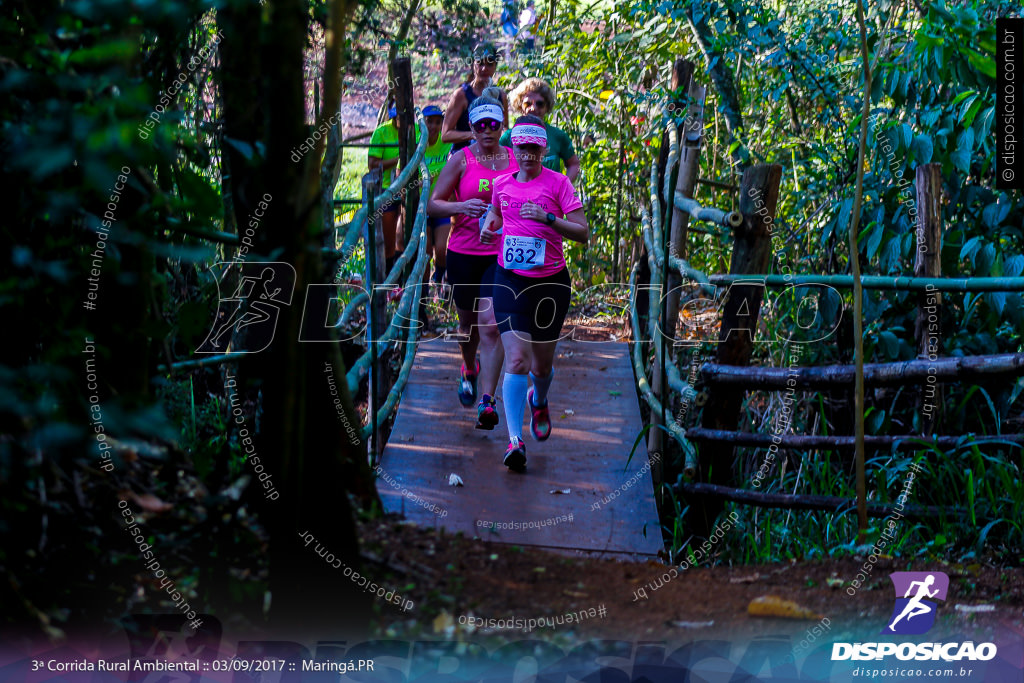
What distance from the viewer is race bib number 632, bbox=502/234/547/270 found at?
3.81 metres

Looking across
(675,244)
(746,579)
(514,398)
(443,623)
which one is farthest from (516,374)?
(443,623)

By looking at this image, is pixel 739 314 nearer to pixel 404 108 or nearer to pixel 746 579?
pixel 746 579

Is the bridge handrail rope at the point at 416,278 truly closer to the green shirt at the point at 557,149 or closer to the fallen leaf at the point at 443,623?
the green shirt at the point at 557,149

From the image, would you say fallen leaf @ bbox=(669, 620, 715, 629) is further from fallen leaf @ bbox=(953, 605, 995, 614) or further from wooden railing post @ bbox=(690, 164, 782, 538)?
wooden railing post @ bbox=(690, 164, 782, 538)

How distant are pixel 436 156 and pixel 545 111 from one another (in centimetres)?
137

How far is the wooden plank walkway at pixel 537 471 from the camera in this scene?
3432 mm

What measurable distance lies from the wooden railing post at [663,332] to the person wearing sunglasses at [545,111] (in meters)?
0.48

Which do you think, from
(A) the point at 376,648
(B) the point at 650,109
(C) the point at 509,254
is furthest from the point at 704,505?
(B) the point at 650,109

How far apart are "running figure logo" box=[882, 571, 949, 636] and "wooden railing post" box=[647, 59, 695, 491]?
56.6 inches

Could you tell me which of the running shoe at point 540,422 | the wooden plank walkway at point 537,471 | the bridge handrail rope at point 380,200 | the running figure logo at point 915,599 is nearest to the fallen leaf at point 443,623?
the running figure logo at point 915,599

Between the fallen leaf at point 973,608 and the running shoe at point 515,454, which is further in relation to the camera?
the running shoe at point 515,454

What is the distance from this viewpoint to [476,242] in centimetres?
430

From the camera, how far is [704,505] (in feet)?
12.9

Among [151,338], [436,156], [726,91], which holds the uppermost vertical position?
[726,91]
